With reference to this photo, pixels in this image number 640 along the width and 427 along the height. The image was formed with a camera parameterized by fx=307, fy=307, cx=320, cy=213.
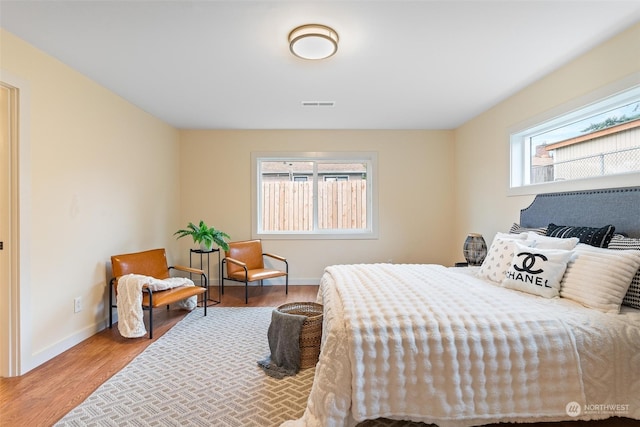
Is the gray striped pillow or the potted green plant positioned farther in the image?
the potted green plant

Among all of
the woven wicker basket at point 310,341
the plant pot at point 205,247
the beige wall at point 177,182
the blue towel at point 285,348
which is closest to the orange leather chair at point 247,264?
the plant pot at point 205,247

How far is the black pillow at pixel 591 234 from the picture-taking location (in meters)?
2.19

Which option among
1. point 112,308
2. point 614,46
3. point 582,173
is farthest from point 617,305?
point 112,308

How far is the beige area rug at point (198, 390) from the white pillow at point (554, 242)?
169cm

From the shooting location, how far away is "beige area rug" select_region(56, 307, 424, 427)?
1713 mm

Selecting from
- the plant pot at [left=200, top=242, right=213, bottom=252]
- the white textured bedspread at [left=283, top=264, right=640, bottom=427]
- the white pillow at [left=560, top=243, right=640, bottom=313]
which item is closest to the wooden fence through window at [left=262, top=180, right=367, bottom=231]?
the plant pot at [left=200, top=242, right=213, bottom=252]

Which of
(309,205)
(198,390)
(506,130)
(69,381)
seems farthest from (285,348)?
(506,130)

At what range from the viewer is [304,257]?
15.9 ft

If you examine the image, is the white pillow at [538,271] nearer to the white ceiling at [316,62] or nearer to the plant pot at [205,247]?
the white ceiling at [316,62]

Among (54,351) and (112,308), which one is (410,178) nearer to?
(112,308)

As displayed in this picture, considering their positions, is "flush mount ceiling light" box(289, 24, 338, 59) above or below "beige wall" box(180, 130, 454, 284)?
above

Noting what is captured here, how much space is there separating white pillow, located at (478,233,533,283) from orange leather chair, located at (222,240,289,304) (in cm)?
252

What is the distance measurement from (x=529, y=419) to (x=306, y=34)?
255 cm
